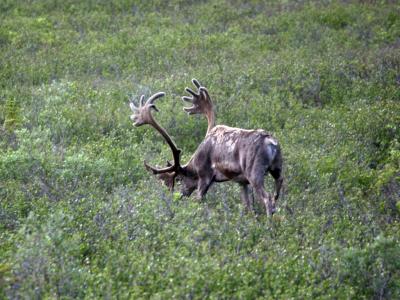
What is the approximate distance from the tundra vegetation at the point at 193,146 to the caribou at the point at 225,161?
10.9 inches

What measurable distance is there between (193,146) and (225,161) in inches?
134

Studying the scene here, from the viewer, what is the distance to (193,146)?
13.9 meters

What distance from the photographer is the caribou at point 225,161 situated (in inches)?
387

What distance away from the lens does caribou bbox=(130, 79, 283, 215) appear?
9.84 meters

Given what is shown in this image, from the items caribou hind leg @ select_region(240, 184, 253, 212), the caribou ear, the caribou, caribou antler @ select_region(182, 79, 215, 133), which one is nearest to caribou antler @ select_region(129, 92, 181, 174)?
the caribou

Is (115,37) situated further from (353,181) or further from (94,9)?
(353,181)

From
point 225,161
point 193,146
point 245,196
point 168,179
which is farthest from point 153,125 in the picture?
point 193,146

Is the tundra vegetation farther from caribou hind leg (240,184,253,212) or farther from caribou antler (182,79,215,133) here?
caribou antler (182,79,215,133)

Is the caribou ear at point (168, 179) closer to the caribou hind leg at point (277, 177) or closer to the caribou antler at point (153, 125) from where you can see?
the caribou antler at point (153, 125)

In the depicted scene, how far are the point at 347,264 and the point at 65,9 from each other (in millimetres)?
16089

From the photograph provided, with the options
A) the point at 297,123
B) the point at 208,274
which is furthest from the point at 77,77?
the point at 208,274

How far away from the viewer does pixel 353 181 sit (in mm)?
11641

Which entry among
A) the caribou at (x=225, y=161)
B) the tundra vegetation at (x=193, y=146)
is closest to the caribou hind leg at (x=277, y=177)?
the caribou at (x=225, y=161)

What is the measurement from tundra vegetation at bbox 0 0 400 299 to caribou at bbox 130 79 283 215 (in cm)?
28
